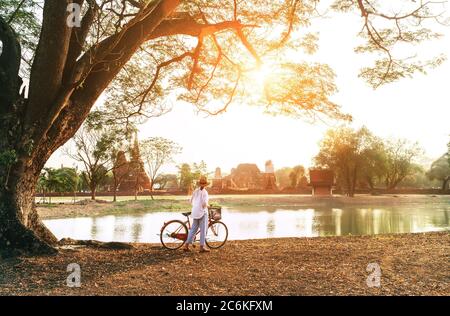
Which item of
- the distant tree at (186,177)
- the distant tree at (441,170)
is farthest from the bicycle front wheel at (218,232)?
the distant tree at (441,170)

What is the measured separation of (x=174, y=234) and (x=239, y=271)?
102 inches

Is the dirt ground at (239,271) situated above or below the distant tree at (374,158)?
below

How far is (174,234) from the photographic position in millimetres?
8422

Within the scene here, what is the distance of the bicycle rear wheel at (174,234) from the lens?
27.6 ft

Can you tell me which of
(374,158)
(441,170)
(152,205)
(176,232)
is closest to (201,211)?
(176,232)

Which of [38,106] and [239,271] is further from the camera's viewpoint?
[38,106]

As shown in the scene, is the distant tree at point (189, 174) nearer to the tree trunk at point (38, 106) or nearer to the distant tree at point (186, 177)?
the distant tree at point (186, 177)

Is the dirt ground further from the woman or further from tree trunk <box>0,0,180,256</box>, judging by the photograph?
tree trunk <box>0,0,180,256</box>

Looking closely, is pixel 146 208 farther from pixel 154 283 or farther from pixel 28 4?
pixel 154 283

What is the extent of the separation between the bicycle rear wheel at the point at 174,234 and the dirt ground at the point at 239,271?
0.24 m

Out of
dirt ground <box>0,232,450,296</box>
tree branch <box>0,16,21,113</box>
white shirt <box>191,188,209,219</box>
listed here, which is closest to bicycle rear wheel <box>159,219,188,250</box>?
dirt ground <box>0,232,450,296</box>

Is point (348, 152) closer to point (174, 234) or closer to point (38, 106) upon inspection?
point (174, 234)
